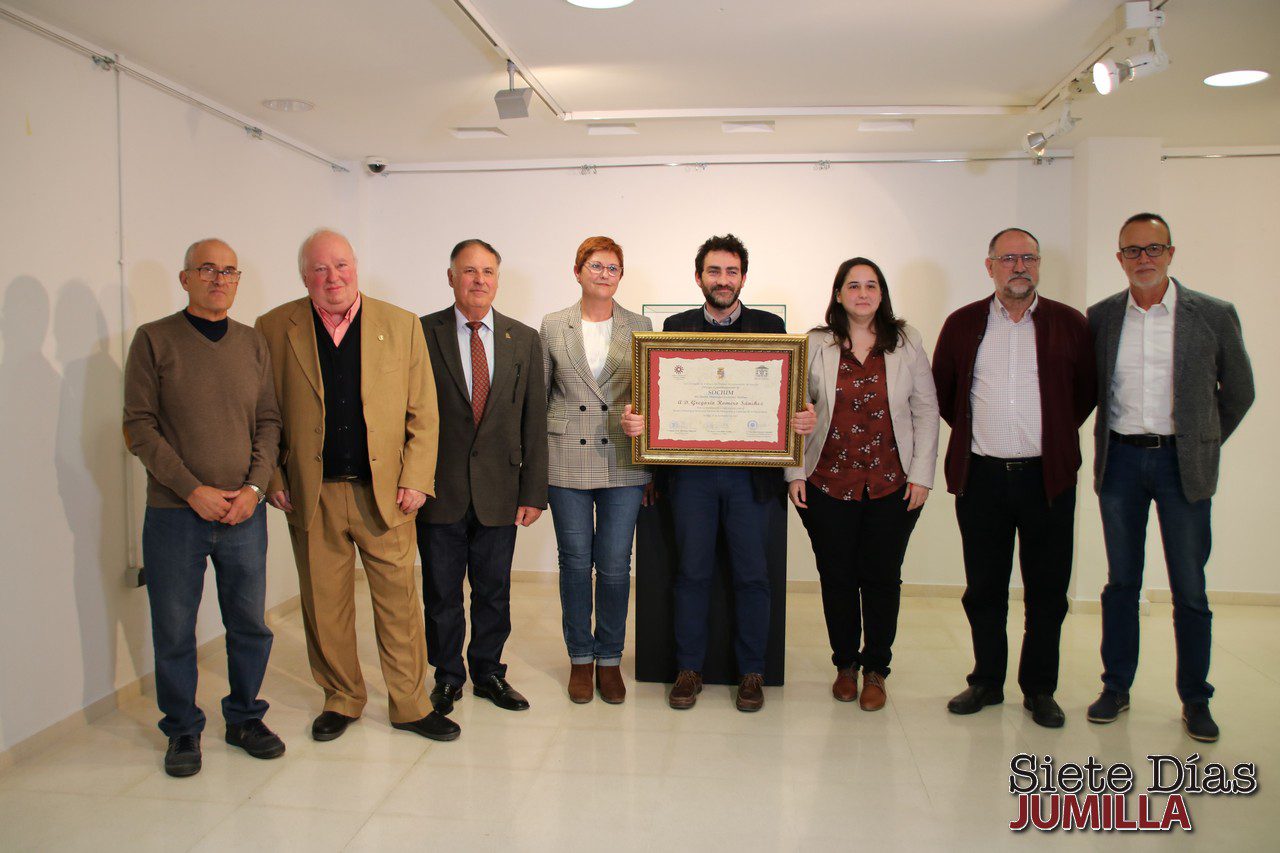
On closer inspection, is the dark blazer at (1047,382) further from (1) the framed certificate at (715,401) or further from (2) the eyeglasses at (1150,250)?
(1) the framed certificate at (715,401)

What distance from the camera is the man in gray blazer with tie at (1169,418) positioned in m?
3.18

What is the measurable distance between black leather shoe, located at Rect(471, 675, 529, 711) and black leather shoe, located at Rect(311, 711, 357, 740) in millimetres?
520

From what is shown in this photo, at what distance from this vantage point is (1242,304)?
16.9ft

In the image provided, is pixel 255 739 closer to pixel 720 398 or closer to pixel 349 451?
pixel 349 451

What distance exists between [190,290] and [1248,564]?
5.55m

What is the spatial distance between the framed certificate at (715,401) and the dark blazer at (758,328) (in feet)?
0.49

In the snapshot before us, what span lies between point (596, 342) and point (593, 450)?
0.42m

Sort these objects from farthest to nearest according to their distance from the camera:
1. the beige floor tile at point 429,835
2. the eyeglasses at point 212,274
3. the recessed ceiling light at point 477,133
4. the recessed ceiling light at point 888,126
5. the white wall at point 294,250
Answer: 1. the recessed ceiling light at point 477,133
2. the recessed ceiling light at point 888,126
3. the white wall at point 294,250
4. the eyeglasses at point 212,274
5. the beige floor tile at point 429,835

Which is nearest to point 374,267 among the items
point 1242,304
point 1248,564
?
point 1242,304

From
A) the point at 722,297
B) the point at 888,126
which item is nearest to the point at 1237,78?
the point at 888,126

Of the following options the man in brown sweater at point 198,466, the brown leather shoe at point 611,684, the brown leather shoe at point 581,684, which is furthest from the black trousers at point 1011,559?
the man in brown sweater at point 198,466

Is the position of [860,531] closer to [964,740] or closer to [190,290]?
[964,740]

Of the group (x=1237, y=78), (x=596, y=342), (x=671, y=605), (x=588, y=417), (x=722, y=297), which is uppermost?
(x=1237, y=78)

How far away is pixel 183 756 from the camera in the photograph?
3.01 m
